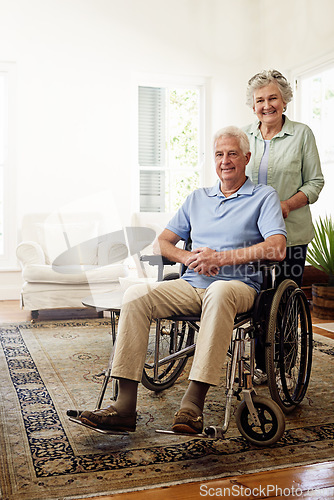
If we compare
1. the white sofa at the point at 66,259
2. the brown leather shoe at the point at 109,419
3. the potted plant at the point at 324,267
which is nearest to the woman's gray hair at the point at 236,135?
the brown leather shoe at the point at 109,419

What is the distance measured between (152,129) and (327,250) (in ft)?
8.31

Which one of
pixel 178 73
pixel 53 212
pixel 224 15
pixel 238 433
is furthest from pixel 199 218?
pixel 224 15

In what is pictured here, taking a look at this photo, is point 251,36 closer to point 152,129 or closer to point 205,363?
point 152,129

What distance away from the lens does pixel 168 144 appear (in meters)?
Answer: 6.06

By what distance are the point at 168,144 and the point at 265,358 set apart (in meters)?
4.38

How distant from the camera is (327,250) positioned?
4.40 m

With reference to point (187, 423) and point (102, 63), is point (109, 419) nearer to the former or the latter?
point (187, 423)

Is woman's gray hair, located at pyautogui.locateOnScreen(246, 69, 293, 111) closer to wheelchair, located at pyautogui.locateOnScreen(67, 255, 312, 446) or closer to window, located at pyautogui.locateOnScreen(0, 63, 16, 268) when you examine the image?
wheelchair, located at pyautogui.locateOnScreen(67, 255, 312, 446)

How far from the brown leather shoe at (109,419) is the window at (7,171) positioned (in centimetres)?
406

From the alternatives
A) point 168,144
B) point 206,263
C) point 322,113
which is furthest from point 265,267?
point 168,144

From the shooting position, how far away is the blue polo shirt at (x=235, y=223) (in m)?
2.13

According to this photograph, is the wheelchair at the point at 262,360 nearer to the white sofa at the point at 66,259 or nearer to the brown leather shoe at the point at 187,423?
the brown leather shoe at the point at 187,423

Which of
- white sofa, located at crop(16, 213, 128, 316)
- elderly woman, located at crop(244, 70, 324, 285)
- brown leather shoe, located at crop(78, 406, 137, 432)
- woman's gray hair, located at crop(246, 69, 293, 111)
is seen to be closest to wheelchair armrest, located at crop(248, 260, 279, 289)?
elderly woman, located at crop(244, 70, 324, 285)

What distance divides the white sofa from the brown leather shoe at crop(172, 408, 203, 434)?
2.76m
